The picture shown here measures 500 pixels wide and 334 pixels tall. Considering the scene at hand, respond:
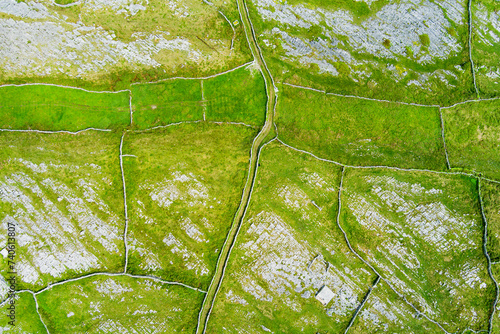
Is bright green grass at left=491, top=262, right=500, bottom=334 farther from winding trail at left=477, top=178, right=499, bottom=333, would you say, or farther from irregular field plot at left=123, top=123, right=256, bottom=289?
irregular field plot at left=123, top=123, right=256, bottom=289

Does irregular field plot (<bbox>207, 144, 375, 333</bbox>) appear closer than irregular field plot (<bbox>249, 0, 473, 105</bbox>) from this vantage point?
Yes

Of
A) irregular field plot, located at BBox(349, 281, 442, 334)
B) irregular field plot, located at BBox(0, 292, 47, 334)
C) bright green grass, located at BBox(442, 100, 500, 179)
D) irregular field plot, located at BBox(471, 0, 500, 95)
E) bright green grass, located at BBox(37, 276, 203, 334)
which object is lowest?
irregular field plot, located at BBox(0, 292, 47, 334)

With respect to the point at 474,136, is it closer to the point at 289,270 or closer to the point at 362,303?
A: the point at 362,303

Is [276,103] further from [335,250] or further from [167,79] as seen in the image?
[335,250]

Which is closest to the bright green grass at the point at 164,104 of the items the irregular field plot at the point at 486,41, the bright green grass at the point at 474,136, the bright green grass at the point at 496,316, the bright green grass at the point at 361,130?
the bright green grass at the point at 361,130

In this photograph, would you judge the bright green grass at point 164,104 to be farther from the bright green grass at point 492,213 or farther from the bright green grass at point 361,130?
the bright green grass at point 492,213

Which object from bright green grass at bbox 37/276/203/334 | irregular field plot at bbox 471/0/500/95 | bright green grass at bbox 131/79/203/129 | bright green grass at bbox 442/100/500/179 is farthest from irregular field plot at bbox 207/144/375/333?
irregular field plot at bbox 471/0/500/95

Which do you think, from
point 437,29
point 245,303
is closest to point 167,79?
A: point 245,303
